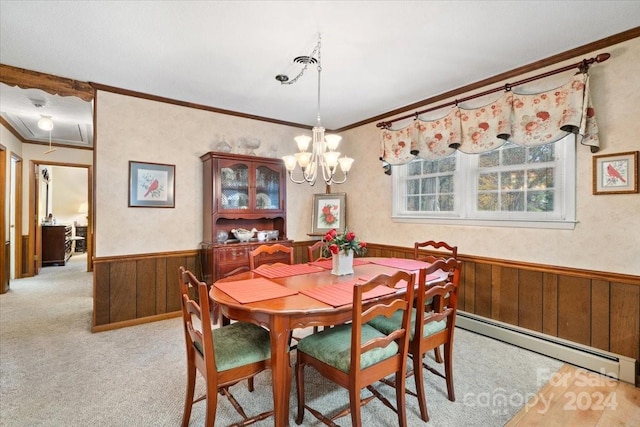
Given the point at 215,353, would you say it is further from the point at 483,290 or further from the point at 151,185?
the point at 483,290

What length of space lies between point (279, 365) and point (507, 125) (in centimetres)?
271

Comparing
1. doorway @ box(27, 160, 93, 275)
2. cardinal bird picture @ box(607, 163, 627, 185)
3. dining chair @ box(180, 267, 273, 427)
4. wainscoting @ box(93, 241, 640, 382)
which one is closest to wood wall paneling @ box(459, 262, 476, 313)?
wainscoting @ box(93, 241, 640, 382)

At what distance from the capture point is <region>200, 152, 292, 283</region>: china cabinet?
11.7 feet

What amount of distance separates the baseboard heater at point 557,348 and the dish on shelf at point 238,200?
270 centimetres

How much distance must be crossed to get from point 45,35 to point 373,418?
345cm

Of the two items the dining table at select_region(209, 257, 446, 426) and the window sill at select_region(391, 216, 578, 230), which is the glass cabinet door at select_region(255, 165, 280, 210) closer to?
the window sill at select_region(391, 216, 578, 230)

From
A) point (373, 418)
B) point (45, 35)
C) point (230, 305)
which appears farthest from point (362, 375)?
point (45, 35)

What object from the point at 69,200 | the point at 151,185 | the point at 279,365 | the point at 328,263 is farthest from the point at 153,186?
the point at 69,200

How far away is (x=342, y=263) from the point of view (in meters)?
2.34

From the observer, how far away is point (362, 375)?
62.5 inches

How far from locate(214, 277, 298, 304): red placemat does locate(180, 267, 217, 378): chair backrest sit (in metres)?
0.24

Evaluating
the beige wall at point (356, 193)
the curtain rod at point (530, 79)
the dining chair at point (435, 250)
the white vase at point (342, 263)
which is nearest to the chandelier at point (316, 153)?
the white vase at point (342, 263)

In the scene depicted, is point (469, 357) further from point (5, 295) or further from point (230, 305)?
point (5, 295)

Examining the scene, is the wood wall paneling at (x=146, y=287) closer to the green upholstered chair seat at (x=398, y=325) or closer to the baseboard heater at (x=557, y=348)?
the green upholstered chair seat at (x=398, y=325)
